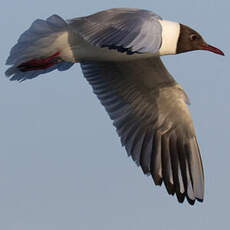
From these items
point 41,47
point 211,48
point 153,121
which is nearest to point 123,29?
point 41,47

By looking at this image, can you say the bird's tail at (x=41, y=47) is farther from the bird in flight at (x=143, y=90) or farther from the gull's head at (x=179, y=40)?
the gull's head at (x=179, y=40)

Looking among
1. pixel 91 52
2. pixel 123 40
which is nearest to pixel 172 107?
pixel 91 52

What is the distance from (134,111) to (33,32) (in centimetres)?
140

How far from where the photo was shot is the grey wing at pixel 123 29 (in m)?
4.30

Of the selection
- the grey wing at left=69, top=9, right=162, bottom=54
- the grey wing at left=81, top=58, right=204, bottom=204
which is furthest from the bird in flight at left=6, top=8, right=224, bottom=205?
the grey wing at left=69, top=9, right=162, bottom=54

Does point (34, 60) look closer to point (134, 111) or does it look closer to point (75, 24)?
point (75, 24)

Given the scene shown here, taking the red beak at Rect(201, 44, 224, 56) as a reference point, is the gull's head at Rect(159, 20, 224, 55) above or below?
above

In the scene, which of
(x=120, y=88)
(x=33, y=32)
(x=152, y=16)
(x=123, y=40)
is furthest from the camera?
(x=120, y=88)

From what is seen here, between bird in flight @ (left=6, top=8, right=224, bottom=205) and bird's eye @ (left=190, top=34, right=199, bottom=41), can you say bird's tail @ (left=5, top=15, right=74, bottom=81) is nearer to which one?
bird in flight @ (left=6, top=8, right=224, bottom=205)

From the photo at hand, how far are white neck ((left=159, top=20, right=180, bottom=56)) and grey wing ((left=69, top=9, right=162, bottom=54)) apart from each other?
1.42 ft

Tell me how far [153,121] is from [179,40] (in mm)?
980

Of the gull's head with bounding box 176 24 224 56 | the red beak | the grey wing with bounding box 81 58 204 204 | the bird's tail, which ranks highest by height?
the bird's tail

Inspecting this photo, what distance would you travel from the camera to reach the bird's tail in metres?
5.38

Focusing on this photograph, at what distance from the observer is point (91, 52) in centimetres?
550
